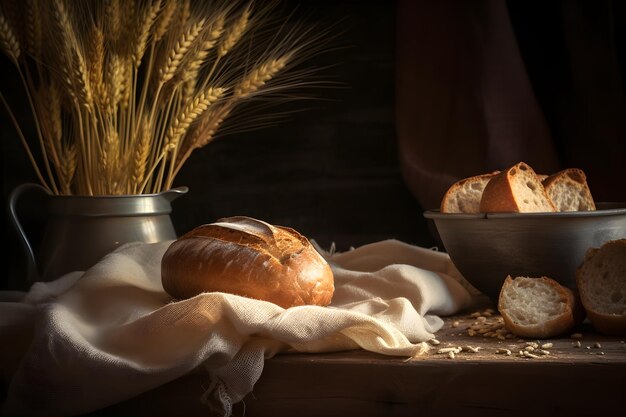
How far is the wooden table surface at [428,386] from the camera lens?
1.08 metres

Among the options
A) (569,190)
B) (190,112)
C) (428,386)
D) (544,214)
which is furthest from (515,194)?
(190,112)

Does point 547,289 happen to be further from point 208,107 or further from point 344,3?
point 344,3

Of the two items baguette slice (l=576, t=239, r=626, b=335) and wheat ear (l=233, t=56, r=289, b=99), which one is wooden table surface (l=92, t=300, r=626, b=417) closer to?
baguette slice (l=576, t=239, r=626, b=335)

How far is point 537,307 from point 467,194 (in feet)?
1.05

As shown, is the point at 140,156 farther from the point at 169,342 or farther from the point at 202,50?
the point at 169,342

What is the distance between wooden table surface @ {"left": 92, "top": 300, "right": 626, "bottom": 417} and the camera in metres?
1.08

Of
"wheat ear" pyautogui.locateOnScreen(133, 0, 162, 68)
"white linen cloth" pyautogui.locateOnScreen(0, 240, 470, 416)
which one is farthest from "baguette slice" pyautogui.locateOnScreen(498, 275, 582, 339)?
"wheat ear" pyautogui.locateOnScreen(133, 0, 162, 68)

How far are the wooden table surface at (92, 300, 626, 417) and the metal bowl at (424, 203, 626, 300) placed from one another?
0.79 feet

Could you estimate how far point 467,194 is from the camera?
1.54 m

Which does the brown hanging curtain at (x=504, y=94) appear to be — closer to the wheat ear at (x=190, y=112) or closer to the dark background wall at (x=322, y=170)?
the dark background wall at (x=322, y=170)

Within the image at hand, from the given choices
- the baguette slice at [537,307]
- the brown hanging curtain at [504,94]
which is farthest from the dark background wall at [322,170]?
the baguette slice at [537,307]

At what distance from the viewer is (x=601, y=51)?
1.88m

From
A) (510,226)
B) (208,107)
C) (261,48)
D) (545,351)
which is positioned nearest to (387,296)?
(510,226)

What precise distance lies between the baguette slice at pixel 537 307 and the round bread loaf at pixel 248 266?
0.31 metres
